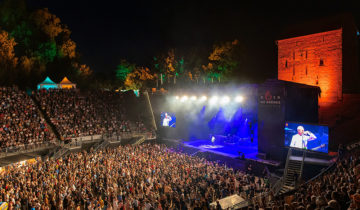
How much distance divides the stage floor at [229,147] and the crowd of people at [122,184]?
13.7ft

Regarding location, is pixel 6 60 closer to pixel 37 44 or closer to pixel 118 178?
pixel 37 44

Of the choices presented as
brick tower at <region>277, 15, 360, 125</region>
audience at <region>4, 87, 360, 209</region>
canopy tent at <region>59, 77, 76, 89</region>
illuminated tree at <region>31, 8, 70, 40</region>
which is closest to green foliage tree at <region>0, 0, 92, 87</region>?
illuminated tree at <region>31, 8, 70, 40</region>

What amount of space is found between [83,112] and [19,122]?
5956 mm

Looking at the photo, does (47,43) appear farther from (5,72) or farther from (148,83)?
(148,83)

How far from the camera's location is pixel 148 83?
137 ft

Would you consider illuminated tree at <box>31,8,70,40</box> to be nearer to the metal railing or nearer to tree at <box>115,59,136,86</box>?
tree at <box>115,59,136,86</box>

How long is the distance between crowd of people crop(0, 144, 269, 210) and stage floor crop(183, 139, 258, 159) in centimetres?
417

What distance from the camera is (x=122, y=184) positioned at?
13.2 m

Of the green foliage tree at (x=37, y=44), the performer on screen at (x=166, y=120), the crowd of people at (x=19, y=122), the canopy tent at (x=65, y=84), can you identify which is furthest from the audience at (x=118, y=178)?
the green foliage tree at (x=37, y=44)

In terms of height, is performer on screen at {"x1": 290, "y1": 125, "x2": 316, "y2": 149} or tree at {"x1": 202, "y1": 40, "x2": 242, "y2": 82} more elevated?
tree at {"x1": 202, "y1": 40, "x2": 242, "y2": 82}

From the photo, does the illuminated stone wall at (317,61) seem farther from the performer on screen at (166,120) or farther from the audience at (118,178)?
the performer on screen at (166,120)

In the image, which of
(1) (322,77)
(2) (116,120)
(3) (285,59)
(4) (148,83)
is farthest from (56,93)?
(1) (322,77)

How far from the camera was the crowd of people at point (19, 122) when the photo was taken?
59.1 feet

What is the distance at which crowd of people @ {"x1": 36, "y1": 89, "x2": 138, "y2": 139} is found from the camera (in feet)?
72.7
